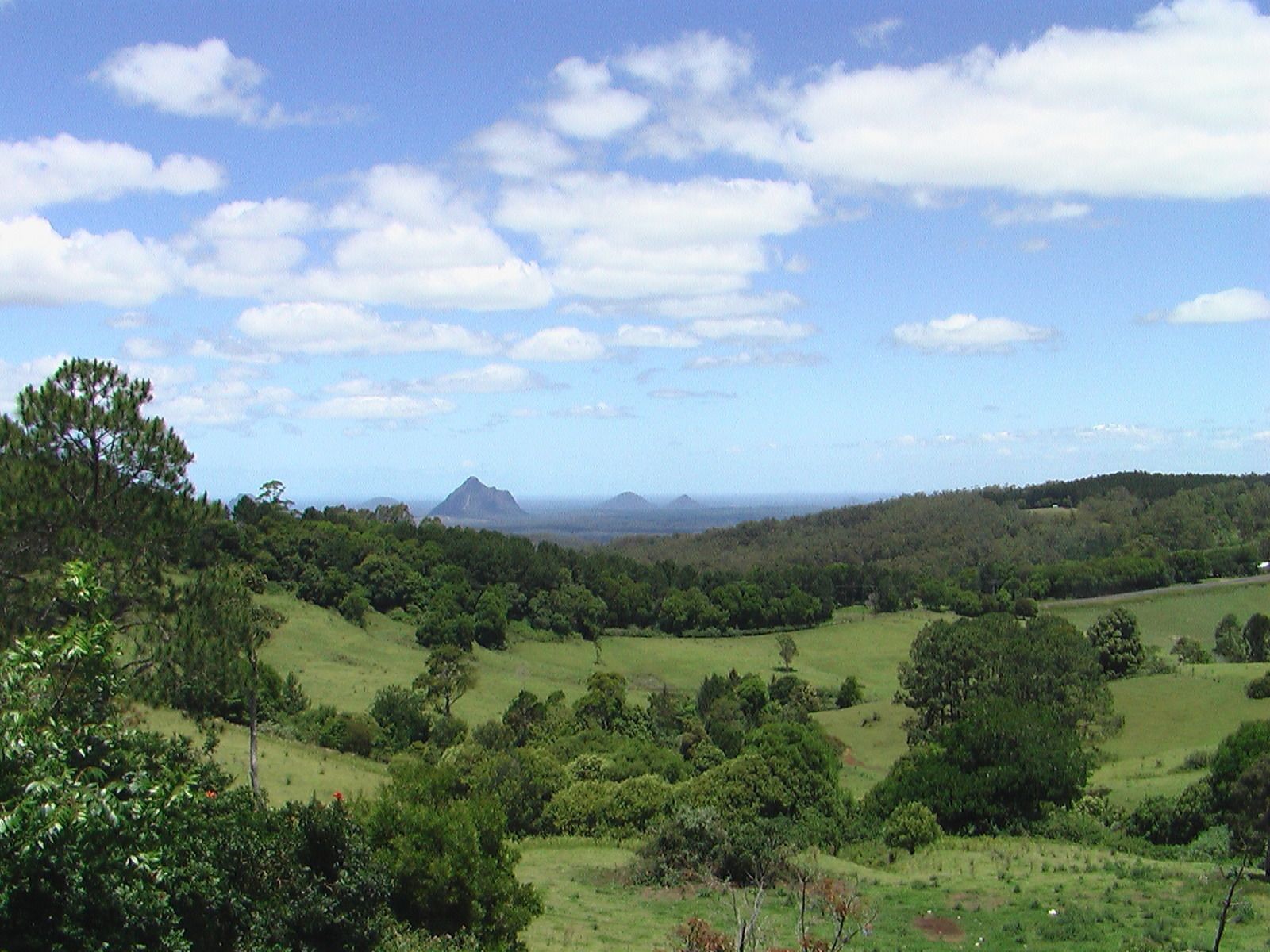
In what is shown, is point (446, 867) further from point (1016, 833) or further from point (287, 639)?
point (287, 639)

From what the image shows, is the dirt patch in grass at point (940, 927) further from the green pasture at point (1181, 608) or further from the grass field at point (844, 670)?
the green pasture at point (1181, 608)

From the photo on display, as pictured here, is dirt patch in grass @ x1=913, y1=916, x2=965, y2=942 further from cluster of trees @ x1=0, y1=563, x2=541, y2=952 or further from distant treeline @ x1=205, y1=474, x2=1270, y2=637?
distant treeline @ x1=205, y1=474, x2=1270, y2=637

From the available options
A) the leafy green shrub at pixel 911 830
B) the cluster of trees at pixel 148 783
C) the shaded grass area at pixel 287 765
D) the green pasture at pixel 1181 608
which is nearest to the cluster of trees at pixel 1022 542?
the green pasture at pixel 1181 608

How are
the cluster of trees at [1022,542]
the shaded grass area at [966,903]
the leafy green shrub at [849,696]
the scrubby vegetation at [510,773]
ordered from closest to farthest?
1. the scrubby vegetation at [510,773]
2. the shaded grass area at [966,903]
3. the leafy green shrub at [849,696]
4. the cluster of trees at [1022,542]

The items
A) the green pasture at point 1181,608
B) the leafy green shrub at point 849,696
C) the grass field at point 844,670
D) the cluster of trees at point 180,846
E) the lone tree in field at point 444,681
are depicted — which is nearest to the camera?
the cluster of trees at point 180,846

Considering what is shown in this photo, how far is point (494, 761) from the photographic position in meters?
34.3

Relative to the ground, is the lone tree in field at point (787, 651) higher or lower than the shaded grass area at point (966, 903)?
lower

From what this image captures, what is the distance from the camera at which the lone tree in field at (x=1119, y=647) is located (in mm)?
63406

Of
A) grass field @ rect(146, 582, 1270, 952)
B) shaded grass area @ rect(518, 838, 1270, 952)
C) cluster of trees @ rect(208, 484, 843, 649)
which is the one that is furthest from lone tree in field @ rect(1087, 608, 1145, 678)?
cluster of trees @ rect(208, 484, 843, 649)

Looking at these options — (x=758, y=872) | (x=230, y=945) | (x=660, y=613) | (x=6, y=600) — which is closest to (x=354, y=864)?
(x=230, y=945)

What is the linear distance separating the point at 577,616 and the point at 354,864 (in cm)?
8113

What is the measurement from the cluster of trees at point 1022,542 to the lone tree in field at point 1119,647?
41.1 metres


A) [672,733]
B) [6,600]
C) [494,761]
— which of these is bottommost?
[672,733]

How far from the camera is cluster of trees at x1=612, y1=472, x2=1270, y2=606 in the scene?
11044cm
